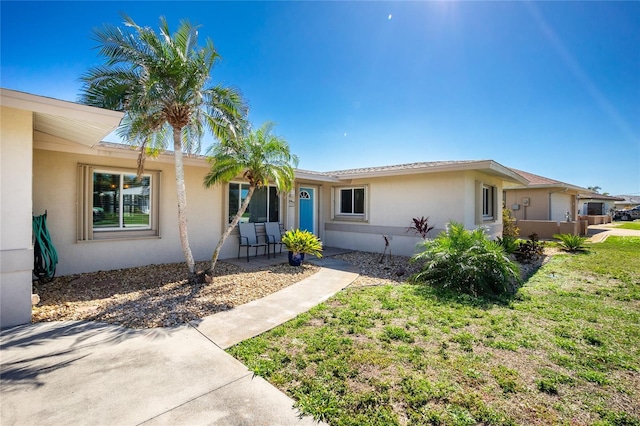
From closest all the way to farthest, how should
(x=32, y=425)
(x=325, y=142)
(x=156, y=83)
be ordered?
(x=32, y=425)
(x=156, y=83)
(x=325, y=142)

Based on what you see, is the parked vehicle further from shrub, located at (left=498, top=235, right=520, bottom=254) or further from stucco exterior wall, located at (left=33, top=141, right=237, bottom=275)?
stucco exterior wall, located at (left=33, top=141, right=237, bottom=275)

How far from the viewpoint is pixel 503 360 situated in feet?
10.9

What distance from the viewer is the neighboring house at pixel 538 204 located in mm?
16641

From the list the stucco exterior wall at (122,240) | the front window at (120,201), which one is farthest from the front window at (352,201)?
the front window at (120,201)

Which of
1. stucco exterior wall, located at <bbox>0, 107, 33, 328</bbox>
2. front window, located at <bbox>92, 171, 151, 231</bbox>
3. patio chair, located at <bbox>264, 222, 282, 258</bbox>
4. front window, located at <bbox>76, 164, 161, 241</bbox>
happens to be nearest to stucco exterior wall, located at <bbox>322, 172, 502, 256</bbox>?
patio chair, located at <bbox>264, 222, 282, 258</bbox>

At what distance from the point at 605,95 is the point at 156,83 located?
15277mm

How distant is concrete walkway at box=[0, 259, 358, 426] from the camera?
2359 mm

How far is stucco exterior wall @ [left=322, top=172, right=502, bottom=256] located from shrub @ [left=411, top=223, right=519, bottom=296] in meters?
2.61

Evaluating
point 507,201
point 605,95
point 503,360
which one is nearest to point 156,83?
point 503,360

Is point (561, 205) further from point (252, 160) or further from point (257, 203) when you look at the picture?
point (252, 160)

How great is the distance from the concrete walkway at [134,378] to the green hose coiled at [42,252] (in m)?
2.47

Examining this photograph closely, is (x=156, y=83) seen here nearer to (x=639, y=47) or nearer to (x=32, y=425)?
(x=32, y=425)

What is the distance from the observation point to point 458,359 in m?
3.33

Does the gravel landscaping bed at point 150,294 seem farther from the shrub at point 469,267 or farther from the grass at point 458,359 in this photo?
the shrub at point 469,267
